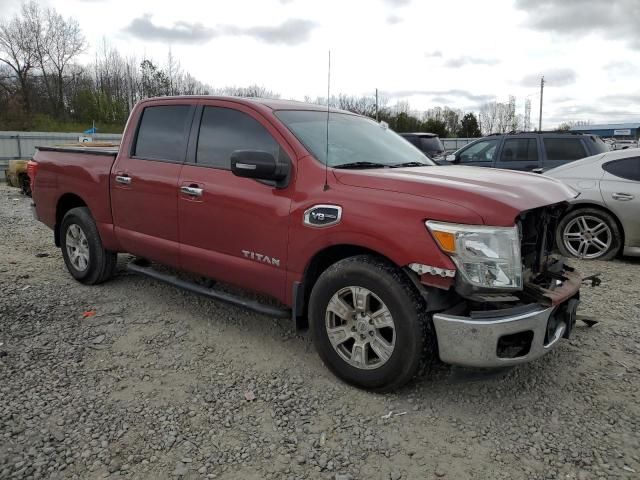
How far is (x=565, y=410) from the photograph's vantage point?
3.10 metres

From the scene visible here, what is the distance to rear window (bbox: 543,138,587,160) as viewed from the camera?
946cm

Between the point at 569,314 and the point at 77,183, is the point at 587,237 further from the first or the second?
the point at 77,183

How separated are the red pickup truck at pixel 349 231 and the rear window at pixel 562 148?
20.2ft

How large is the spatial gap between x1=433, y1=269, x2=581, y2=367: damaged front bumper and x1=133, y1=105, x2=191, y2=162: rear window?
103 inches

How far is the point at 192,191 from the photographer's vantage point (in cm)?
405

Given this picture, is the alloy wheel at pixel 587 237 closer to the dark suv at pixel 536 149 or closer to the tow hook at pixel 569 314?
the dark suv at pixel 536 149

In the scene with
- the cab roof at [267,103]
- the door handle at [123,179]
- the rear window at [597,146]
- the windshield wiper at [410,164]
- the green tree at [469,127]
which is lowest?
the door handle at [123,179]

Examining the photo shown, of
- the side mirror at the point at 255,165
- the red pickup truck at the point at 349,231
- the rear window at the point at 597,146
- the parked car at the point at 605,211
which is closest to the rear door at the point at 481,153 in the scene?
the rear window at the point at 597,146

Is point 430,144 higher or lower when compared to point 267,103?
lower

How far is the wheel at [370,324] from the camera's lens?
2969 millimetres

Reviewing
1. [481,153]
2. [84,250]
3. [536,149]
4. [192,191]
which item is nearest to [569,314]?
[192,191]

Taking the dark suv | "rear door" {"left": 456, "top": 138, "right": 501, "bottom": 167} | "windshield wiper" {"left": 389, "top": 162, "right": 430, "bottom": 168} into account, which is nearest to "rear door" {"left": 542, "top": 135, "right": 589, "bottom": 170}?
the dark suv

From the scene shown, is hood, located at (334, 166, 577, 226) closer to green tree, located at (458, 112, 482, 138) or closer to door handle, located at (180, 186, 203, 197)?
door handle, located at (180, 186, 203, 197)

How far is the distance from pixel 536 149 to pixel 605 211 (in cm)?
358
